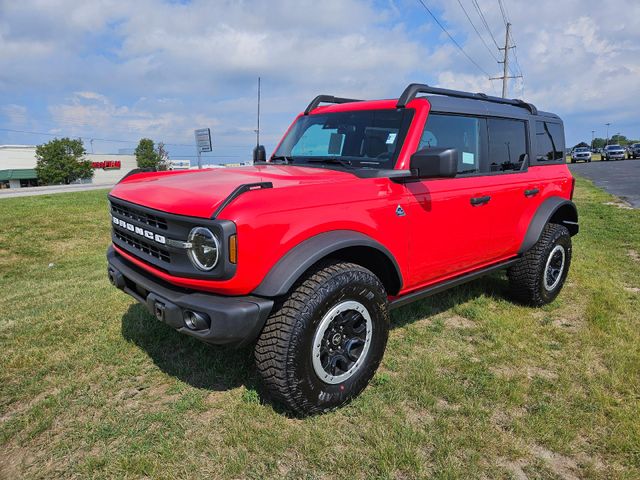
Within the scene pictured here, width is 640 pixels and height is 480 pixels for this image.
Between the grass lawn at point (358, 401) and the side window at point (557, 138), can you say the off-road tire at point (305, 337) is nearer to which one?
the grass lawn at point (358, 401)

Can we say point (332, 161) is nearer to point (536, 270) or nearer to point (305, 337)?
point (305, 337)

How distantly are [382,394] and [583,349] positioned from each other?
71.1 inches

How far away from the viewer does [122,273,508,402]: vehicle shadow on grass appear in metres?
3.03

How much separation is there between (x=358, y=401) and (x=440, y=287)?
120 cm

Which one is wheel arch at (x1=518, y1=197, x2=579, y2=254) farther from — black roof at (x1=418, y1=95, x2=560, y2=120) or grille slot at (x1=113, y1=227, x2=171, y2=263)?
grille slot at (x1=113, y1=227, x2=171, y2=263)

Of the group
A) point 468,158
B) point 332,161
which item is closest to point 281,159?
point 332,161

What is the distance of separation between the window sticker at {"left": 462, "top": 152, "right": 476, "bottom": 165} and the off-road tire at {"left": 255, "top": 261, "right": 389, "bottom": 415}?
148 cm

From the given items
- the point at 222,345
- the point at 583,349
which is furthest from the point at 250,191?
the point at 583,349

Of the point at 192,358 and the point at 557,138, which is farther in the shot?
the point at 557,138

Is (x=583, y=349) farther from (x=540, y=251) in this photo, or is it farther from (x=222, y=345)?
(x=222, y=345)

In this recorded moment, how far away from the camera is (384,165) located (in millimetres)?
3102

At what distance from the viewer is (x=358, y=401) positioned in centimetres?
278

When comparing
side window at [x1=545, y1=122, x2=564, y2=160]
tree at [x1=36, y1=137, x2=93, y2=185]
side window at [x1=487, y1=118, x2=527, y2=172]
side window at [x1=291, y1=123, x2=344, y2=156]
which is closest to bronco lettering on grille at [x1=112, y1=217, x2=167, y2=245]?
side window at [x1=291, y1=123, x2=344, y2=156]

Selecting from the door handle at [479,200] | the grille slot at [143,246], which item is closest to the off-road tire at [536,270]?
the door handle at [479,200]
